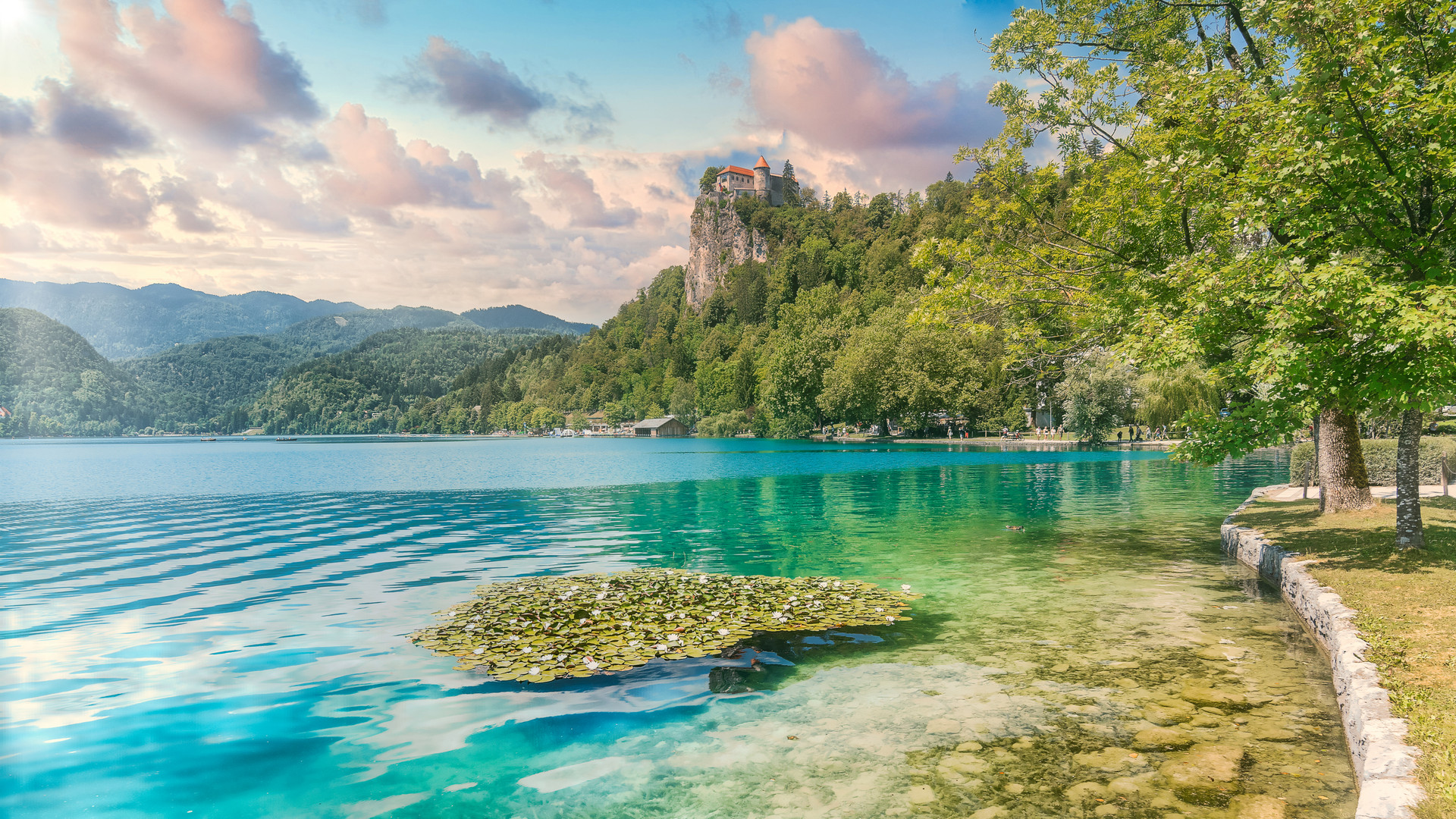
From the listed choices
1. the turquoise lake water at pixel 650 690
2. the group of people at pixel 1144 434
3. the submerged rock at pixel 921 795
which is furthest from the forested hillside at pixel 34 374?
the submerged rock at pixel 921 795

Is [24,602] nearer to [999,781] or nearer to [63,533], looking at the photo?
[63,533]

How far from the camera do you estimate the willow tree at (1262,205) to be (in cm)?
1063

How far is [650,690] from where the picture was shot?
9211 millimetres

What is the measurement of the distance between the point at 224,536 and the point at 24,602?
9691 millimetres

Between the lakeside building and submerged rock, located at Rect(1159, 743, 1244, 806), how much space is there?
174m

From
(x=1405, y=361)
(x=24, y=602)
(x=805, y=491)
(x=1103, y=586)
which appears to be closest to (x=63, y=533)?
(x=24, y=602)

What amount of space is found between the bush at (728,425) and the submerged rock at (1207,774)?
5475 inches

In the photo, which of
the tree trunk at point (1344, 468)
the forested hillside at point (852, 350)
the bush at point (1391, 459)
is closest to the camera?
the tree trunk at point (1344, 468)

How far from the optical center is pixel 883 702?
342 inches

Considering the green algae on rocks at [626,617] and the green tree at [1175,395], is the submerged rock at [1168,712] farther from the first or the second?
the green tree at [1175,395]

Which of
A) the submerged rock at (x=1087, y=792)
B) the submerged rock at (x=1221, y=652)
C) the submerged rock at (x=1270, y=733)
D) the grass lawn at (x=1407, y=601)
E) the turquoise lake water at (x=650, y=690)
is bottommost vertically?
the turquoise lake water at (x=650, y=690)

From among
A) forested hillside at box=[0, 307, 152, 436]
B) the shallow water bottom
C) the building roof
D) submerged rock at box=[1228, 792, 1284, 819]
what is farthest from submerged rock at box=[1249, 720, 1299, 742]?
forested hillside at box=[0, 307, 152, 436]

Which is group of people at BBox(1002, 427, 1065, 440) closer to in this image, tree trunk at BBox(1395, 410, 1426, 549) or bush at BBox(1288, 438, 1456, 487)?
bush at BBox(1288, 438, 1456, 487)

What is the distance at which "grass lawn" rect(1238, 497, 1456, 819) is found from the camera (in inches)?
226
